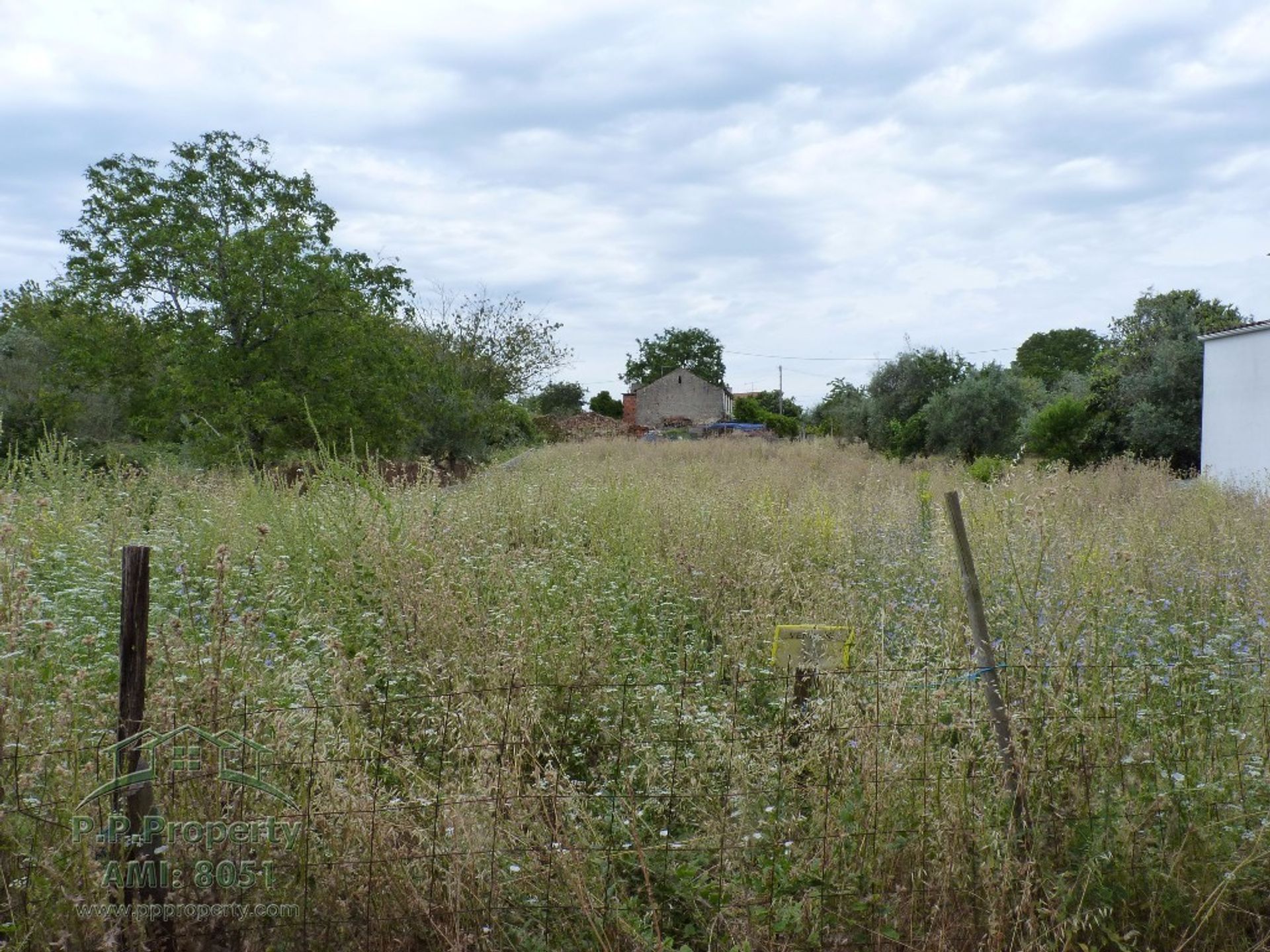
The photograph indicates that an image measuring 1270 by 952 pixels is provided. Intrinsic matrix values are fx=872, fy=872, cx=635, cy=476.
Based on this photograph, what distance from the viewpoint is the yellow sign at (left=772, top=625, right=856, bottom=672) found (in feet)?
11.3

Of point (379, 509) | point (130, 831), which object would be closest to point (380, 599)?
point (379, 509)

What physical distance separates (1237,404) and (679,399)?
46.0 metres

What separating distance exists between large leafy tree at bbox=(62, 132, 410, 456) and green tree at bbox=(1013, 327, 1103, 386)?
5203 centimetres

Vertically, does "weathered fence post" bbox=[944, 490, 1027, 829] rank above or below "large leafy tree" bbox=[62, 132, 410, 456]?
below

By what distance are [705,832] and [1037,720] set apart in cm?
120

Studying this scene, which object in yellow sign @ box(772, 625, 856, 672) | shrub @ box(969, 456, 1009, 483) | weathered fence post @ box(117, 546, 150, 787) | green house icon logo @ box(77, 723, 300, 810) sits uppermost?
shrub @ box(969, 456, 1009, 483)

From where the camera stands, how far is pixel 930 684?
116 inches

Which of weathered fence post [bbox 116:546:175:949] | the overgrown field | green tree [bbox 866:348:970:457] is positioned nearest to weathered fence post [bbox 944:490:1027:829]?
the overgrown field

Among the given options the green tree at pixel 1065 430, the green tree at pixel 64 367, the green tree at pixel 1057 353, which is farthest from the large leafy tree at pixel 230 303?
the green tree at pixel 1057 353

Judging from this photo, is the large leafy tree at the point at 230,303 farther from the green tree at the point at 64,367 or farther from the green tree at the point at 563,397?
the green tree at the point at 563,397

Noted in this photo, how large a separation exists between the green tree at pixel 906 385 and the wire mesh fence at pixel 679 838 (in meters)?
27.8

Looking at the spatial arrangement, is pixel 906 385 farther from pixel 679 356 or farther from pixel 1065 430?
pixel 679 356

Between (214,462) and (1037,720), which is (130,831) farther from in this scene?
(214,462)

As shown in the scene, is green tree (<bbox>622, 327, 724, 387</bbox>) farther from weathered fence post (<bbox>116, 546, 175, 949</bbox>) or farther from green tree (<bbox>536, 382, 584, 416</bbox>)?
weathered fence post (<bbox>116, 546, 175, 949</bbox>)
